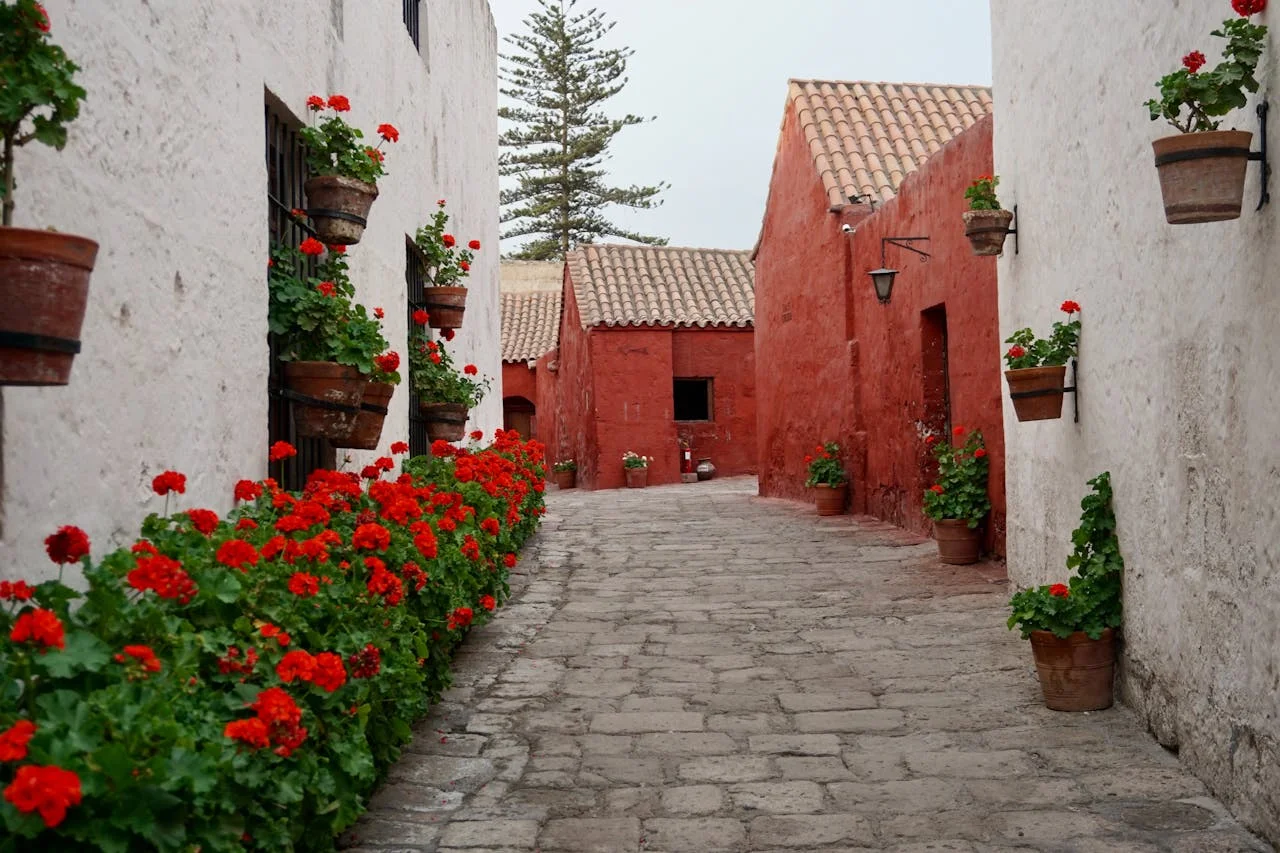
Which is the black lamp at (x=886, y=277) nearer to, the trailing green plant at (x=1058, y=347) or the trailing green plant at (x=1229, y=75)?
the trailing green plant at (x=1058, y=347)

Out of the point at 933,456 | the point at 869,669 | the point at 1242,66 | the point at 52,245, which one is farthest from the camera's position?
the point at 933,456

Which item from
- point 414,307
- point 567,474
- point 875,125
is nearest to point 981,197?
point 414,307

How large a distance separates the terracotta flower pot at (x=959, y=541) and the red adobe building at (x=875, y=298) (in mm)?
146

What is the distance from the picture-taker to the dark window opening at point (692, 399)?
76.9 ft

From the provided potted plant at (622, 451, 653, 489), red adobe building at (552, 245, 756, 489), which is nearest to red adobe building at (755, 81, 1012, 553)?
red adobe building at (552, 245, 756, 489)

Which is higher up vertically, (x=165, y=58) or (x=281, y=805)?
(x=165, y=58)

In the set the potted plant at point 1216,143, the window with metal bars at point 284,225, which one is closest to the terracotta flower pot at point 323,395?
the window with metal bars at point 284,225

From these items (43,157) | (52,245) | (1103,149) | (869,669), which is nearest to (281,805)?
(52,245)

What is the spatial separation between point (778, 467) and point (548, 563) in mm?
7888

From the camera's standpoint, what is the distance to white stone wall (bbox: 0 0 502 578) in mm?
3238

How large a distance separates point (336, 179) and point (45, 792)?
4298 millimetres

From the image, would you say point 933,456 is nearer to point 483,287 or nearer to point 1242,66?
point 483,287

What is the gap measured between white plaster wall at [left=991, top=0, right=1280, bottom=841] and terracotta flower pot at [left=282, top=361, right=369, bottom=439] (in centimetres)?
352

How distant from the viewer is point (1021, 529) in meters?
7.34
